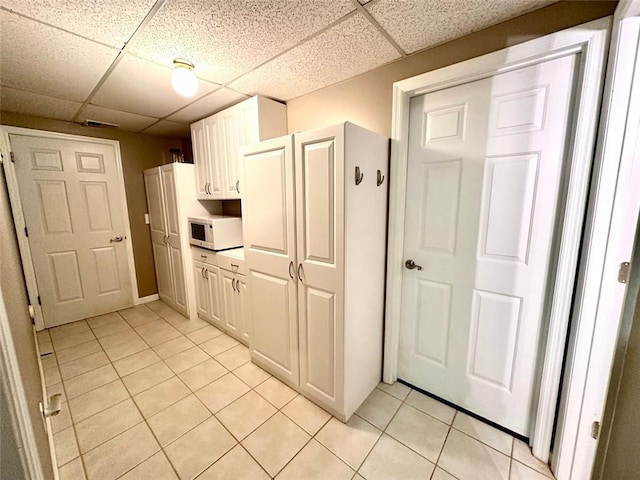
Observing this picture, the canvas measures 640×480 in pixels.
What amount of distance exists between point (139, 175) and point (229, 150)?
1814 mm

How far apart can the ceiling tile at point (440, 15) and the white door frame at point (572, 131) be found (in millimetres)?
159

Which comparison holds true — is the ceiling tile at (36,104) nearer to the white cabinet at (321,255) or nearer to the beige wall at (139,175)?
the beige wall at (139,175)

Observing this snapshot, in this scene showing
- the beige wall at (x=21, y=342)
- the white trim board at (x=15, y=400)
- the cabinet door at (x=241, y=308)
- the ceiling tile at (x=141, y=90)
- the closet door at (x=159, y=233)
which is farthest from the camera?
the closet door at (x=159, y=233)

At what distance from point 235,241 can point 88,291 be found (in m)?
2.08

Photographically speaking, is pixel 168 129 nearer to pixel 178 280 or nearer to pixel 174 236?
pixel 174 236

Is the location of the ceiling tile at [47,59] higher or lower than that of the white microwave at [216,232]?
higher

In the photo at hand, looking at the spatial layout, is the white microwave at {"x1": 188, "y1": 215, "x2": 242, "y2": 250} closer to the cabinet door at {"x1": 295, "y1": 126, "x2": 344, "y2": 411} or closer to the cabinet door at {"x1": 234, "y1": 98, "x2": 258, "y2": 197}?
the cabinet door at {"x1": 234, "y1": 98, "x2": 258, "y2": 197}

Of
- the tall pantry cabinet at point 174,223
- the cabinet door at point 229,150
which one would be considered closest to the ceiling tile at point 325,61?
the cabinet door at point 229,150

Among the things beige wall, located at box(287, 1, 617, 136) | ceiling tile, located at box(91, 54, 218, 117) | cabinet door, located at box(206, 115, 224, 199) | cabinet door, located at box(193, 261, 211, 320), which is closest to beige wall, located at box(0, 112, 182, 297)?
ceiling tile, located at box(91, 54, 218, 117)

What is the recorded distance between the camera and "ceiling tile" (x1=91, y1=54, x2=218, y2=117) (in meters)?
1.74

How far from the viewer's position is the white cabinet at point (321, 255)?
1.45 m

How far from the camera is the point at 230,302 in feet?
8.35

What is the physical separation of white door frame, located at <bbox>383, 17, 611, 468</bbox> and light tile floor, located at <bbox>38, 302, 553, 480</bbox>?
44cm

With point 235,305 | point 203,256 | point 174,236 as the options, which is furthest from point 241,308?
point 174,236
